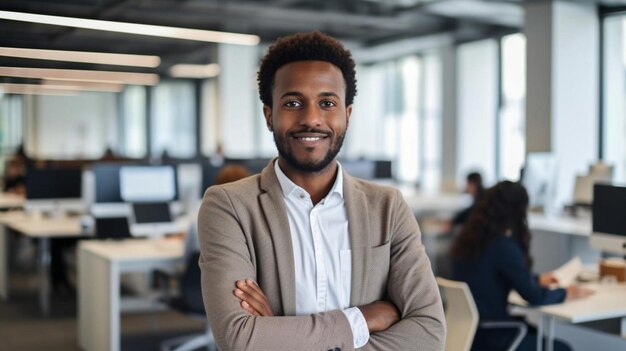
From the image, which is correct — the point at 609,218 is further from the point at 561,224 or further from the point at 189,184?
the point at 189,184

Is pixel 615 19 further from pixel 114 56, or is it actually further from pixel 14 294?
pixel 14 294

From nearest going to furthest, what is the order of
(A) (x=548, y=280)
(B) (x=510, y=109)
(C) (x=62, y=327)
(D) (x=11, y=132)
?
(A) (x=548, y=280)
(C) (x=62, y=327)
(D) (x=11, y=132)
(B) (x=510, y=109)

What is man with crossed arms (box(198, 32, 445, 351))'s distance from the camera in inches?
63.0

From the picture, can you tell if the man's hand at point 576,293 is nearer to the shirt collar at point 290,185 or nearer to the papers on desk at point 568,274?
the papers on desk at point 568,274

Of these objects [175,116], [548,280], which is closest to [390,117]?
[175,116]

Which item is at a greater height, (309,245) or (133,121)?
(133,121)

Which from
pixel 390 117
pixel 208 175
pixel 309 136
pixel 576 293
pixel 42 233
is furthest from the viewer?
pixel 390 117

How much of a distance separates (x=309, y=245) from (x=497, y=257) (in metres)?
2.03

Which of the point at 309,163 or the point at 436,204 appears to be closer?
the point at 309,163

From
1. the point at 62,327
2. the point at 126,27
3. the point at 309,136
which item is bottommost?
the point at 62,327

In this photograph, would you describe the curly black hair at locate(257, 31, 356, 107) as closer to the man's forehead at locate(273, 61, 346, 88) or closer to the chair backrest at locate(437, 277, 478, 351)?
the man's forehead at locate(273, 61, 346, 88)

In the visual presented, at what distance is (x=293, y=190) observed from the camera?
1.68m

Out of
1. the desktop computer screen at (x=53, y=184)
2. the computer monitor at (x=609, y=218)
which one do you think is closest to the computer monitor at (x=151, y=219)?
the desktop computer screen at (x=53, y=184)

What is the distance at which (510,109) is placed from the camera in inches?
452
